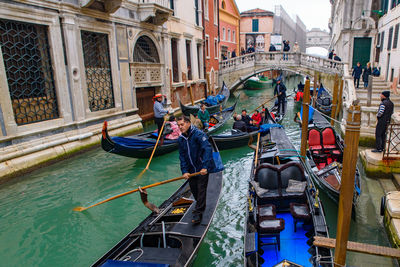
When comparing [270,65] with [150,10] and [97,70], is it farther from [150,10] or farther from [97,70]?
[97,70]

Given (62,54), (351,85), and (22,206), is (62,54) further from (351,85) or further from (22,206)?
(351,85)

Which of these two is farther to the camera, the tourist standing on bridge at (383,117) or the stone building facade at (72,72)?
the stone building facade at (72,72)

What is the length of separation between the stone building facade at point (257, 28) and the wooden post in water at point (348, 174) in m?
25.6

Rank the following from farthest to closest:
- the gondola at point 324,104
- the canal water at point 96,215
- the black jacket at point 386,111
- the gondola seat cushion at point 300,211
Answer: the gondola at point 324,104 < the black jacket at point 386,111 < the canal water at point 96,215 < the gondola seat cushion at point 300,211

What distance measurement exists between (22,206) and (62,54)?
3.13m

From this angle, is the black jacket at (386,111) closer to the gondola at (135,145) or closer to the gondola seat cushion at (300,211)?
the gondola seat cushion at (300,211)

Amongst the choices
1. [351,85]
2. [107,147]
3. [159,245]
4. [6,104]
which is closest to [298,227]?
[159,245]

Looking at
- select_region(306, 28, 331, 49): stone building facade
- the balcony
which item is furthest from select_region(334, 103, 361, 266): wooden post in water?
select_region(306, 28, 331, 49): stone building facade

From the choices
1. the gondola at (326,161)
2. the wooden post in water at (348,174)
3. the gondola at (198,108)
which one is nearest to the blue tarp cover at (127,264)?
the wooden post in water at (348,174)

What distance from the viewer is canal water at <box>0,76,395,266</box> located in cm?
325

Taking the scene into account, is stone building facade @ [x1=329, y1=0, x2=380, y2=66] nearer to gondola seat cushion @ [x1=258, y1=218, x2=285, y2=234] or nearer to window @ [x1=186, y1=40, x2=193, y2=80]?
window @ [x1=186, y1=40, x2=193, y2=80]

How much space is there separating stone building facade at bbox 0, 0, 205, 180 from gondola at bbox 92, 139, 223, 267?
336 cm

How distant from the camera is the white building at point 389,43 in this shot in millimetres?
8500

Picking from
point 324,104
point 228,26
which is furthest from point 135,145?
point 228,26
